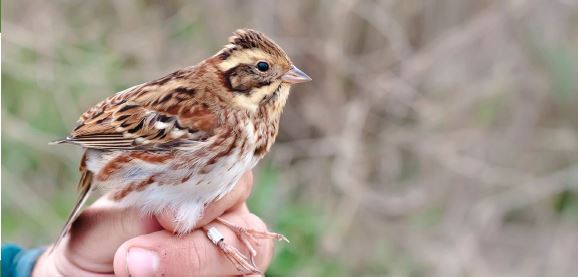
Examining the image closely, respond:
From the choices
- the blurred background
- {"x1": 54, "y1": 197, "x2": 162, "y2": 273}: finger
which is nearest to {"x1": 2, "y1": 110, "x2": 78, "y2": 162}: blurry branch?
the blurred background

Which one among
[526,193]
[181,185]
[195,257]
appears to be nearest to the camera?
[181,185]

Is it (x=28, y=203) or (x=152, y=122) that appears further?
(x=28, y=203)

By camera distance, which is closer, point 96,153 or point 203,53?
point 96,153

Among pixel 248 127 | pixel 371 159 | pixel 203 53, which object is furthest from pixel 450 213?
pixel 248 127

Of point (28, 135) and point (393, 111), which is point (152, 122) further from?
point (393, 111)

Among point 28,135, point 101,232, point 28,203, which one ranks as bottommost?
point 28,203

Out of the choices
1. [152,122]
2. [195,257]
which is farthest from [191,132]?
[195,257]

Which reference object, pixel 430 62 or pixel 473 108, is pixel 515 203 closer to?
pixel 473 108

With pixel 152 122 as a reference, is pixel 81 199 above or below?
below
